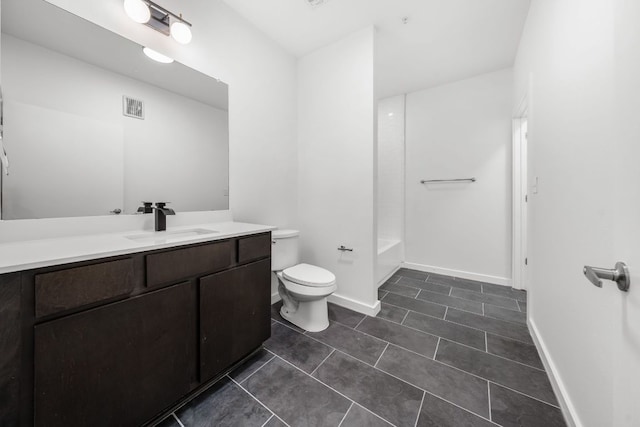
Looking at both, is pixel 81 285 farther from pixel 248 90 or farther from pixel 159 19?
pixel 248 90

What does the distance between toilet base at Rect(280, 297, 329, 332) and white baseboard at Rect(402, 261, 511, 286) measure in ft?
6.38

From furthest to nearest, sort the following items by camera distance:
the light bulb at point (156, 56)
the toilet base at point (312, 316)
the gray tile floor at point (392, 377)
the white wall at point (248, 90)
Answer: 1. the toilet base at point (312, 316)
2. the white wall at point (248, 90)
3. the light bulb at point (156, 56)
4. the gray tile floor at point (392, 377)

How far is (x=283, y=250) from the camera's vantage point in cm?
208

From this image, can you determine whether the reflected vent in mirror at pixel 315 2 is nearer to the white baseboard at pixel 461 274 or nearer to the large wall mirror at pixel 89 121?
the large wall mirror at pixel 89 121

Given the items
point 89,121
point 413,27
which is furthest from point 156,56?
point 413,27

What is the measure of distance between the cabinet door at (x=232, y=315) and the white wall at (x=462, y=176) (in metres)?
2.53

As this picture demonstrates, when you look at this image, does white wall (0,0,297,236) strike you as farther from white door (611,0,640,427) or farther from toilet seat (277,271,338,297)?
white door (611,0,640,427)

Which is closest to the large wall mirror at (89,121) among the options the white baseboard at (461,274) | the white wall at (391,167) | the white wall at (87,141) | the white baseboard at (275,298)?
the white wall at (87,141)

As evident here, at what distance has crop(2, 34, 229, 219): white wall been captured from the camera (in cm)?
109

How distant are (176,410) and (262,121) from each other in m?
2.09

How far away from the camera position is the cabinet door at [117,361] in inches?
30.9

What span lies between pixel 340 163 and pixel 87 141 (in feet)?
5.73

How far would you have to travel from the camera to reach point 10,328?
0.71m

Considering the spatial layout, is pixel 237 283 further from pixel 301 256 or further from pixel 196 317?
pixel 301 256
